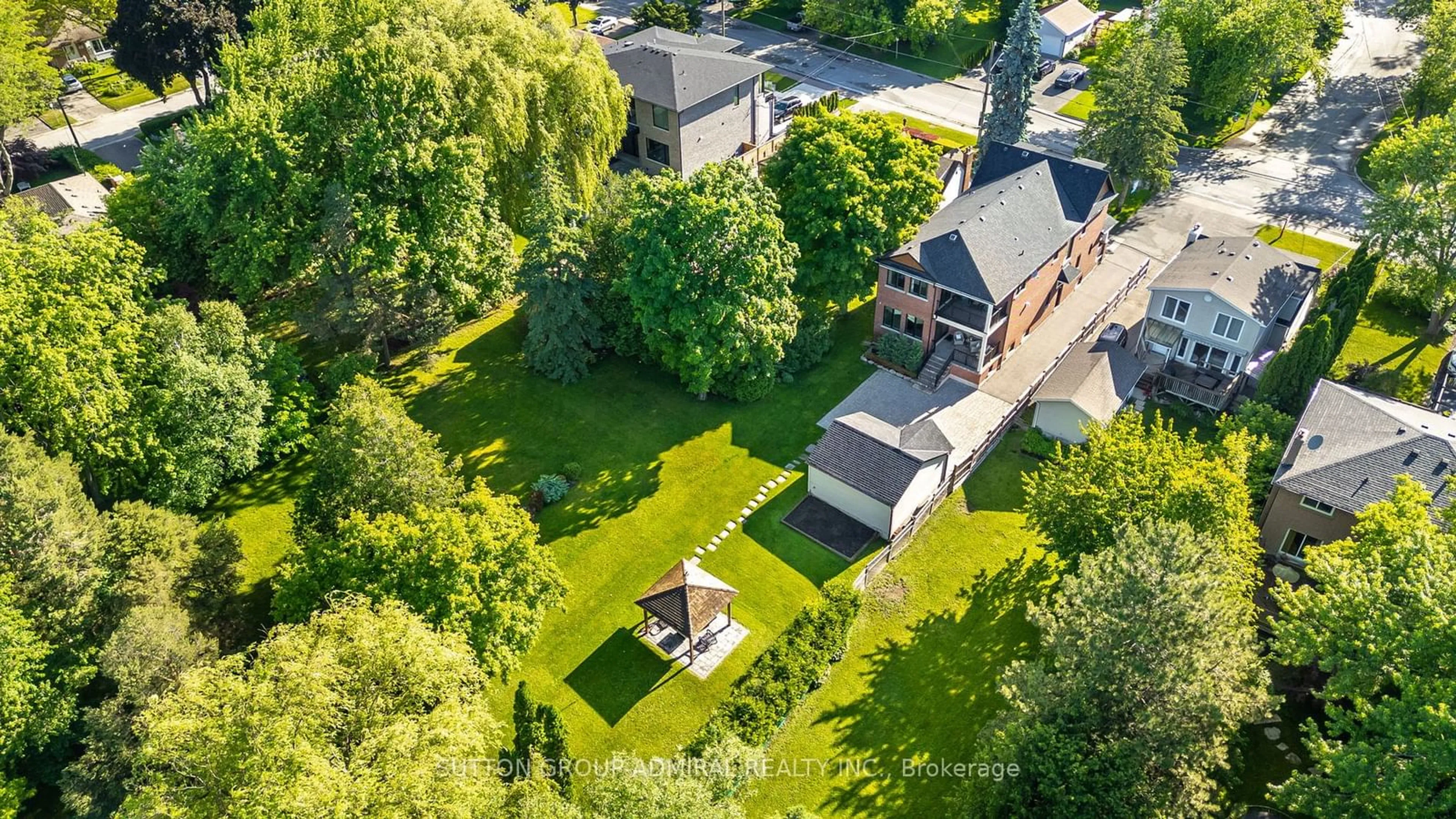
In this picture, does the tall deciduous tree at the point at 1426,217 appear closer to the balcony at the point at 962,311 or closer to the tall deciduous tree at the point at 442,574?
the balcony at the point at 962,311

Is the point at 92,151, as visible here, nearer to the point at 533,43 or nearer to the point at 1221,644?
the point at 533,43

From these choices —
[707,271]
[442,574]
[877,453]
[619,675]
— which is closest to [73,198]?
[707,271]

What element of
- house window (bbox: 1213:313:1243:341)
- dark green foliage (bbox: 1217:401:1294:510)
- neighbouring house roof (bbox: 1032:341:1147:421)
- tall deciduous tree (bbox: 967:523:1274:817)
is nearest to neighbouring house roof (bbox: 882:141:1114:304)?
neighbouring house roof (bbox: 1032:341:1147:421)

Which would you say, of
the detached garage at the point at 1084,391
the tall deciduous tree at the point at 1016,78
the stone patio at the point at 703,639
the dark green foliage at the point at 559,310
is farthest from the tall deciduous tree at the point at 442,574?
the tall deciduous tree at the point at 1016,78

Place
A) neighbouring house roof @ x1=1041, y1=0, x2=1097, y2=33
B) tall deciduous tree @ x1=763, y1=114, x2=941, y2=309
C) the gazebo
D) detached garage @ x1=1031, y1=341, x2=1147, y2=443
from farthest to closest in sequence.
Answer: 1. neighbouring house roof @ x1=1041, y1=0, x2=1097, y2=33
2. tall deciduous tree @ x1=763, y1=114, x2=941, y2=309
3. detached garage @ x1=1031, y1=341, x2=1147, y2=443
4. the gazebo

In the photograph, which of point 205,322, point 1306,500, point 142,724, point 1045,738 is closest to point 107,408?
point 205,322

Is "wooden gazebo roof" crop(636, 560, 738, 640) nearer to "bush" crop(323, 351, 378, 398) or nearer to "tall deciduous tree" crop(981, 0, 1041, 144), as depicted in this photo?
"bush" crop(323, 351, 378, 398)
